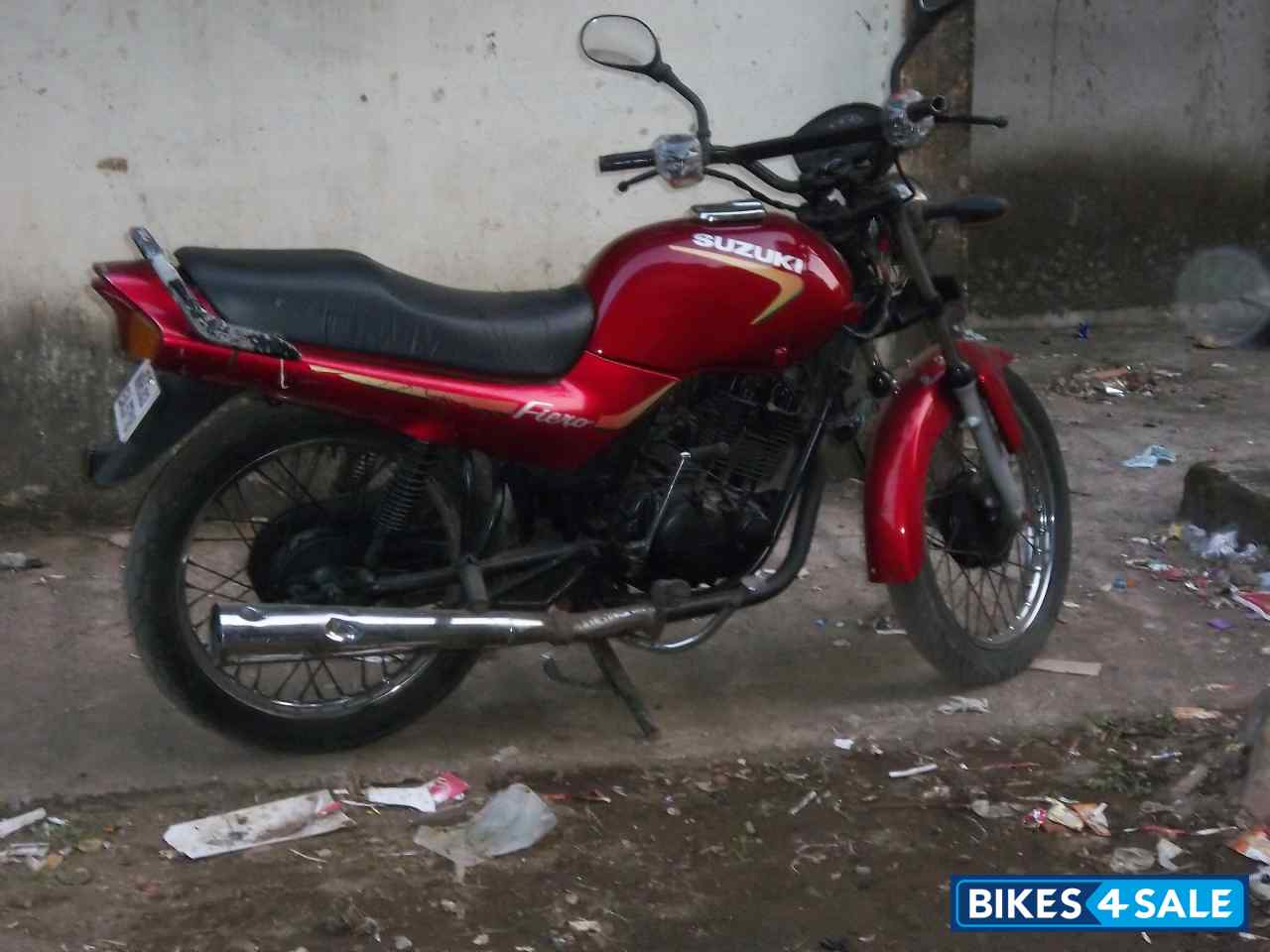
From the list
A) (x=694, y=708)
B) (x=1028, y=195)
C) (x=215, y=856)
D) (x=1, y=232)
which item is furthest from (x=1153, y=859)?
(x=1028, y=195)

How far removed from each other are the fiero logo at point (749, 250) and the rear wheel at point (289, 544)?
72 cm

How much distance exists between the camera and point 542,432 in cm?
321

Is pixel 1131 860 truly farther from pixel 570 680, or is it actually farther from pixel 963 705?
pixel 570 680

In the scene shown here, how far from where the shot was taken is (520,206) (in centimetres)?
490

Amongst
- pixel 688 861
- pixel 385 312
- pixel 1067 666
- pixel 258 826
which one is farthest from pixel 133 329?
pixel 1067 666

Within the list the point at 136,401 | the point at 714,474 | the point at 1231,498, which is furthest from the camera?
the point at 1231,498

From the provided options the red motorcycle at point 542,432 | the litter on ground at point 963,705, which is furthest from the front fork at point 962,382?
the litter on ground at point 963,705

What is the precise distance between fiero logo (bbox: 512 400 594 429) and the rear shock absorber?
0.23 m

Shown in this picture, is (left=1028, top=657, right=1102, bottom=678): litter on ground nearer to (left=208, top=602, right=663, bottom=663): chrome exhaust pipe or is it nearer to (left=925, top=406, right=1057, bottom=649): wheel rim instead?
(left=925, top=406, right=1057, bottom=649): wheel rim

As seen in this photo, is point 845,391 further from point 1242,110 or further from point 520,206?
point 1242,110

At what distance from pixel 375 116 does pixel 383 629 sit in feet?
7.03

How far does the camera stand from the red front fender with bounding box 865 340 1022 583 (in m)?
3.57

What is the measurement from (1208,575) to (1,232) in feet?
12.4

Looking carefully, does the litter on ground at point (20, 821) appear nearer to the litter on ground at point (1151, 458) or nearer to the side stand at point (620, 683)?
the side stand at point (620, 683)
